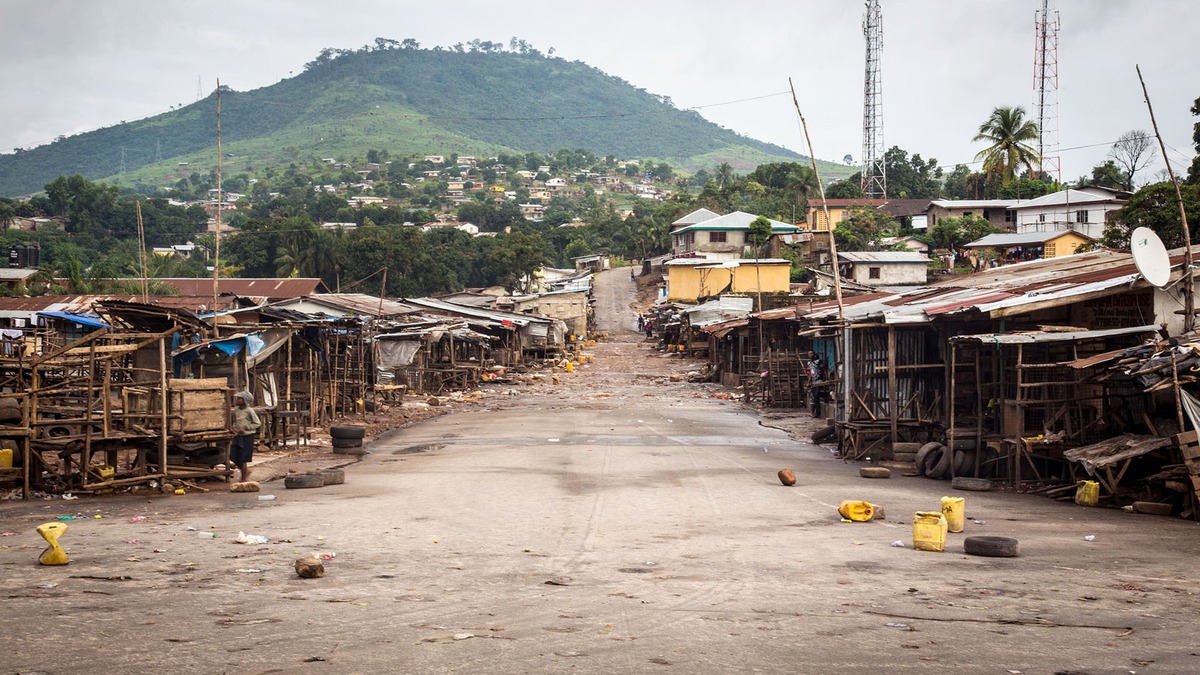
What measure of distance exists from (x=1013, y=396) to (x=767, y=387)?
1539 centimetres

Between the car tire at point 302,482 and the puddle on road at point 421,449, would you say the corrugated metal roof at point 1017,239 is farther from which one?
the car tire at point 302,482

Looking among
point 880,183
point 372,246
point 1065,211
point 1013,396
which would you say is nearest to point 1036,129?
point 1065,211

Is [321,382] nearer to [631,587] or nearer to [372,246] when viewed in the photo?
[631,587]

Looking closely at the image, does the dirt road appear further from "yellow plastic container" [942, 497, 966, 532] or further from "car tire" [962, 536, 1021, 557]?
"car tire" [962, 536, 1021, 557]

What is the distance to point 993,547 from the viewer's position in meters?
10.5

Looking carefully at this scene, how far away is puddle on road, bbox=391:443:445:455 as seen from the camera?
832 inches

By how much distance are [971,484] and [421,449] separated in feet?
37.0

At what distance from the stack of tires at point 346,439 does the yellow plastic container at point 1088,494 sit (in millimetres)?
13245

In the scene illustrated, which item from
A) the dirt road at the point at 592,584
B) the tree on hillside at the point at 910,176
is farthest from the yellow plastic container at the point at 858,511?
the tree on hillside at the point at 910,176

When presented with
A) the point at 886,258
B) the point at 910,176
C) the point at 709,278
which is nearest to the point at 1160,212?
the point at 886,258

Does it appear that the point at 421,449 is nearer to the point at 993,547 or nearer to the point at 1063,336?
the point at 1063,336

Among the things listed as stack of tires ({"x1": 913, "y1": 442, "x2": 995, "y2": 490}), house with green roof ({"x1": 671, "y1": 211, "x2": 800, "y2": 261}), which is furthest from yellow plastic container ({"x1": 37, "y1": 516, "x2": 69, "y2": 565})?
house with green roof ({"x1": 671, "y1": 211, "x2": 800, "y2": 261})

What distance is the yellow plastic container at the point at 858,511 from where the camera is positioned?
12812 mm

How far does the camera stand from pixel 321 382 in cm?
2511
